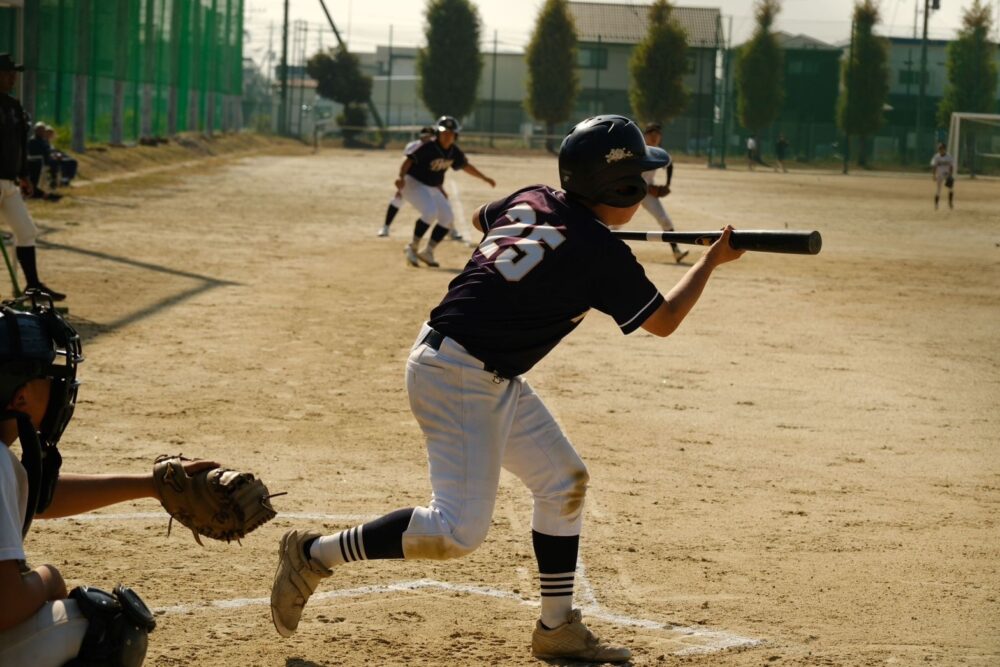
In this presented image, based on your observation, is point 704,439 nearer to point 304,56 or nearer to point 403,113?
point 304,56

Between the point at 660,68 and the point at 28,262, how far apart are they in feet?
198

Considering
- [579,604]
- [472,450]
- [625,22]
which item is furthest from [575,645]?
[625,22]

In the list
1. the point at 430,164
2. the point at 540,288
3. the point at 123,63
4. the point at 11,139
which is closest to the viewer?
the point at 540,288

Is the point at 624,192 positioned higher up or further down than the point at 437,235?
higher up

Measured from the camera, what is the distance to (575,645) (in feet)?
14.5

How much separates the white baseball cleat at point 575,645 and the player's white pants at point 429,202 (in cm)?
1270

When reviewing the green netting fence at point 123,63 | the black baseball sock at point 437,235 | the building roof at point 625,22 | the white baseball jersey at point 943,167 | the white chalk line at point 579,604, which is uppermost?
the building roof at point 625,22

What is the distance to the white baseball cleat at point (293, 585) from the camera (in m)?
4.37

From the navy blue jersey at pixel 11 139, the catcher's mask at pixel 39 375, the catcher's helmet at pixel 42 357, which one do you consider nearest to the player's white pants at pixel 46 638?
the catcher's mask at pixel 39 375

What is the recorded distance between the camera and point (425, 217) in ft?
56.4

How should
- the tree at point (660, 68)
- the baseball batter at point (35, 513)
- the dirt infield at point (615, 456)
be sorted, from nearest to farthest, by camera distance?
the baseball batter at point (35, 513)
the dirt infield at point (615, 456)
the tree at point (660, 68)

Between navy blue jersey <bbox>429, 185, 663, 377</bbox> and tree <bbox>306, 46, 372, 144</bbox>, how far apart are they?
2562 inches

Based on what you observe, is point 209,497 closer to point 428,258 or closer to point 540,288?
point 540,288

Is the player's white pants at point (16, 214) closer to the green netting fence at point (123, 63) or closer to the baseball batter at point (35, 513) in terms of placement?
the baseball batter at point (35, 513)
